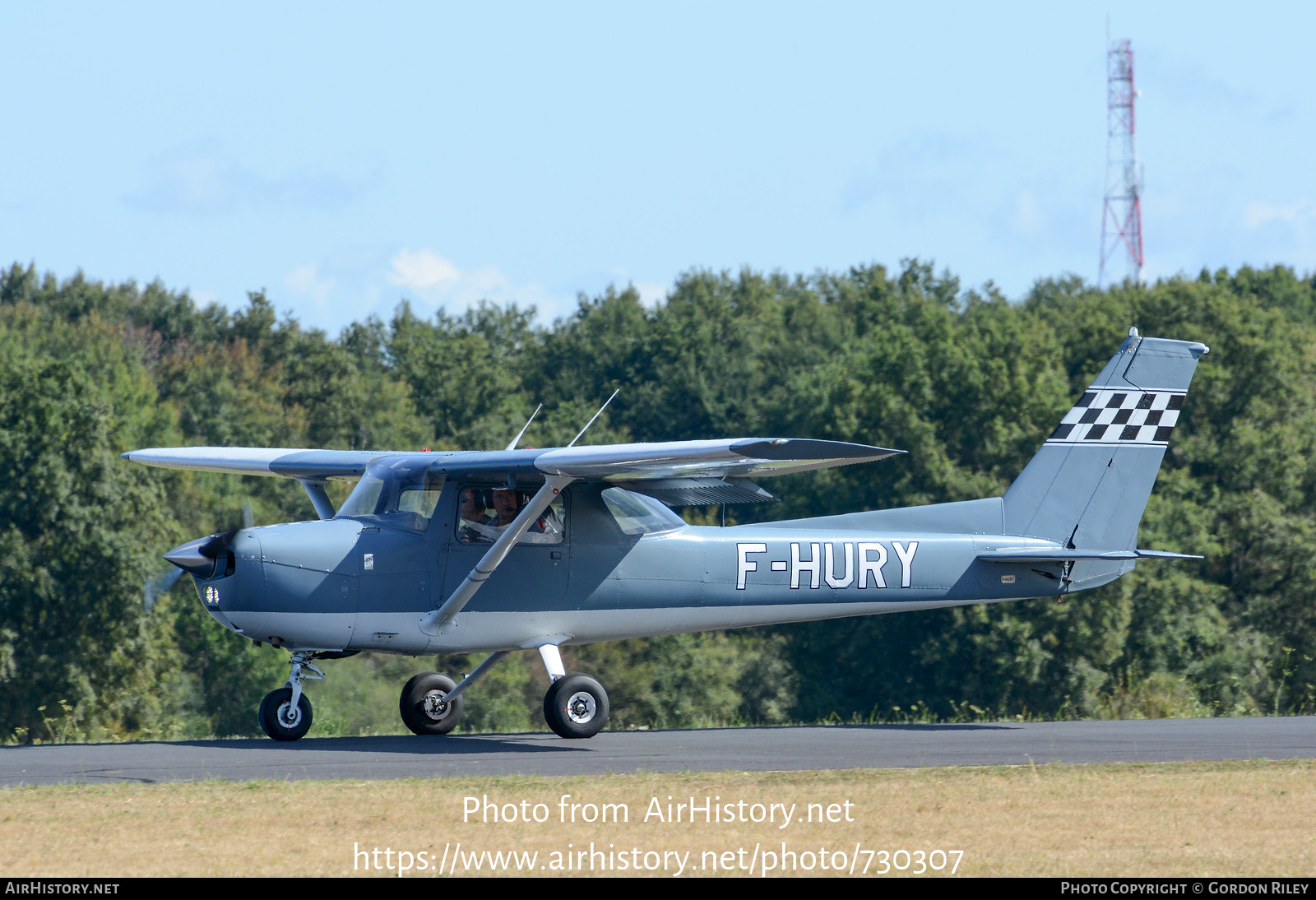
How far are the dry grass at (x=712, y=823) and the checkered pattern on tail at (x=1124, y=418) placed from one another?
538 centimetres

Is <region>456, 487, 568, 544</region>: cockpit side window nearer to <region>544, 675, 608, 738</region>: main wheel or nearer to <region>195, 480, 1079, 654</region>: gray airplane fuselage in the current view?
<region>195, 480, 1079, 654</region>: gray airplane fuselage

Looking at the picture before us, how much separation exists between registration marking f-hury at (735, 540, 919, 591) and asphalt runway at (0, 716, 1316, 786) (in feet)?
4.86

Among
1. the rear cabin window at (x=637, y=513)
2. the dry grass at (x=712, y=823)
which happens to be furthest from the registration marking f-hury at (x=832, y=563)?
the dry grass at (x=712, y=823)

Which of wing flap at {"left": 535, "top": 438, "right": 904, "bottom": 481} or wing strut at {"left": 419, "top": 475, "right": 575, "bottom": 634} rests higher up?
wing flap at {"left": 535, "top": 438, "right": 904, "bottom": 481}

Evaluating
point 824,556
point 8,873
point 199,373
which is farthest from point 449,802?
point 199,373

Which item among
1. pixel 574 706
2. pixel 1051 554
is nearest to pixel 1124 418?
pixel 1051 554

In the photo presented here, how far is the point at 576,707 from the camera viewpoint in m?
14.2

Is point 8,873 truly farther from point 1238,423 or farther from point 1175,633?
point 1238,423

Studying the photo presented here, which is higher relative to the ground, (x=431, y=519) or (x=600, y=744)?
(x=431, y=519)

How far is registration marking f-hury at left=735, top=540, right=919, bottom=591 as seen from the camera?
50.1 ft

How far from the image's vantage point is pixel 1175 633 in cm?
3812

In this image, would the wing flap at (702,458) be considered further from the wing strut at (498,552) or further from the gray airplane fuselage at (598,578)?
the gray airplane fuselage at (598,578)

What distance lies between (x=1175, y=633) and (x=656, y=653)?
44.9 feet

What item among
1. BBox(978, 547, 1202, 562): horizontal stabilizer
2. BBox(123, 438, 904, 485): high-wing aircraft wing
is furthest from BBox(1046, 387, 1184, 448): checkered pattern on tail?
BBox(123, 438, 904, 485): high-wing aircraft wing
